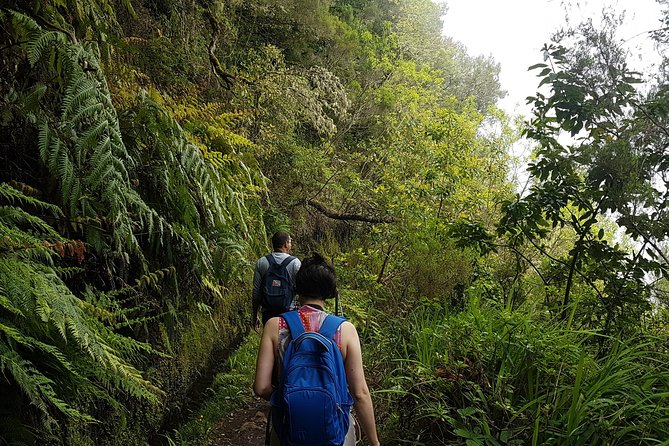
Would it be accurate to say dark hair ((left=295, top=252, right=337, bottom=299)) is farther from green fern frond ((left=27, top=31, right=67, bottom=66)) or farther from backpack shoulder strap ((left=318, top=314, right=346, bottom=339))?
green fern frond ((left=27, top=31, right=67, bottom=66))

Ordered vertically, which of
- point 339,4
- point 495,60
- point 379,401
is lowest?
point 379,401

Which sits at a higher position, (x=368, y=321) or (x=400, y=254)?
(x=400, y=254)

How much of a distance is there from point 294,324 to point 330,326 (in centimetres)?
17

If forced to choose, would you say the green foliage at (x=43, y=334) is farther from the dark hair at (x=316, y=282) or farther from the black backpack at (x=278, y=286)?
the black backpack at (x=278, y=286)

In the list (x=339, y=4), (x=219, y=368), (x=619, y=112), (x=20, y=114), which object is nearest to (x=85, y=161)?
(x=20, y=114)

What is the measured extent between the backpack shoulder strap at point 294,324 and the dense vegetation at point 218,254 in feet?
2.63

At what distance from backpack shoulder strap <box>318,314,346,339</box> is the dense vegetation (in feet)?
3.09

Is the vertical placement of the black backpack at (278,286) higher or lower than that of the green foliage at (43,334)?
higher

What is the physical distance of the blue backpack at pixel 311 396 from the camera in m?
2.08

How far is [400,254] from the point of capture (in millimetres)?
8734

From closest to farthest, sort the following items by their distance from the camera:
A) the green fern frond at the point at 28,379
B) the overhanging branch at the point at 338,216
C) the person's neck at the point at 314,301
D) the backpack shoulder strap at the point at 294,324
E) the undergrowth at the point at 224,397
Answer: the green fern frond at the point at 28,379 < the backpack shoulder strap at the point at 294,324 < the person's neck at the point at 314,301 < the undergrowth at the point at 224,397 < the overhanging branch at the point at 338,216

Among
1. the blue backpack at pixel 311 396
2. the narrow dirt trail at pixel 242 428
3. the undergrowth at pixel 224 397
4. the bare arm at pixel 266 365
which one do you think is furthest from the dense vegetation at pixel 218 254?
the blue backpack at pixel 311 396

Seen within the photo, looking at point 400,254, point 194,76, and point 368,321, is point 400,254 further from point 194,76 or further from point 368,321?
point 194,76

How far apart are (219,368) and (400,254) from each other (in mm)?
3985
